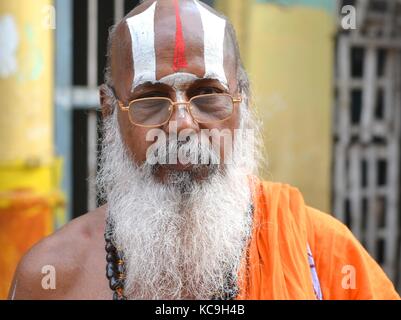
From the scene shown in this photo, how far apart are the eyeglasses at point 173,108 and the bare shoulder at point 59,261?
0.46 meters

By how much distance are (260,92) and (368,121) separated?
1404 millimetres

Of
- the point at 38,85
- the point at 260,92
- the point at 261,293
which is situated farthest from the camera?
the point at 260,92

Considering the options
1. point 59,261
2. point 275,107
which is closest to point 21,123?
point 275,107

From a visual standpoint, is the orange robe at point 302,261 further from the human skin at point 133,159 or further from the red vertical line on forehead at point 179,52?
the red vertical line on forehead at point 179,52

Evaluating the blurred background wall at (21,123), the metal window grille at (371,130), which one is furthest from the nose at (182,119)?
the metal window grille at (371,130)

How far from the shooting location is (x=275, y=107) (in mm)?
5555

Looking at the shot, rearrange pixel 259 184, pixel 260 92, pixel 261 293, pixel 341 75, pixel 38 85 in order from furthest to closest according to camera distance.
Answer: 1. pixel 341 75
2. pixel 260 92
3. pixel 38 85
4. pixel 259 184
5. pixel 261 293

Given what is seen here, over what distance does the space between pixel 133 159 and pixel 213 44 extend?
1.61 feet

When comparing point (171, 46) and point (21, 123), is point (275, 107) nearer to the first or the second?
point (21, 123)

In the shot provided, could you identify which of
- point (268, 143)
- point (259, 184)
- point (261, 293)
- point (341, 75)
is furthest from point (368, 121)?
point (261, 293)

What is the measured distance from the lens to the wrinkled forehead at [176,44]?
2.16 meters

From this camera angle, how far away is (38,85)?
4.42 m

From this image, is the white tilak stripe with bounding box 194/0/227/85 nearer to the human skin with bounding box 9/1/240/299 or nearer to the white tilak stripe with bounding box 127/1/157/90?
the human skin with bounding box 9/1/240/299

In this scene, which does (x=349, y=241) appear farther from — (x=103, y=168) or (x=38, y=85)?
(x=38, y=85)
